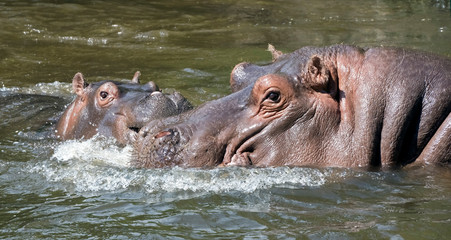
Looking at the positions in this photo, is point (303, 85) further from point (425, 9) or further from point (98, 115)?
point (425, 9)

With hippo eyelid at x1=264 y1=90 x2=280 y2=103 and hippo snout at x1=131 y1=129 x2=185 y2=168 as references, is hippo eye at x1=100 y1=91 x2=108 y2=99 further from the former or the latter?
hippo eyelid at x1=264 y1=90 x2=280 y2=103

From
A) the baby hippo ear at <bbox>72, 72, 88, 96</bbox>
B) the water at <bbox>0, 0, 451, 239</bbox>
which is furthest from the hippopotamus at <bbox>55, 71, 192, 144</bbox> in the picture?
the water at <bbox>0, 0, 451, 239</bbox>

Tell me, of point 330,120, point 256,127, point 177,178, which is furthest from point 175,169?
point 330,120

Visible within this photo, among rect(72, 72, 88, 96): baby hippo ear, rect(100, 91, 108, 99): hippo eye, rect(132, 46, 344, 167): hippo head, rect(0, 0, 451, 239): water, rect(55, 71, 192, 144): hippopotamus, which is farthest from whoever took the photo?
rect(72, 72, 88, 96): baby hippo ear

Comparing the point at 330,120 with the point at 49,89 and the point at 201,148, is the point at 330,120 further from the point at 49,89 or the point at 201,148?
the point at 49,89

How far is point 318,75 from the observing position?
17.3 ft

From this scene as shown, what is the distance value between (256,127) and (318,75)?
22.6 inches

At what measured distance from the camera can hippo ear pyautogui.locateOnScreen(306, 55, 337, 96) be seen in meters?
5.22

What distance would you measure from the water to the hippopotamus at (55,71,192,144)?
0.72ft

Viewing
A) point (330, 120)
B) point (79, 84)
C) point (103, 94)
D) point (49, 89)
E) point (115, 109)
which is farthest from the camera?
point (49, 89)

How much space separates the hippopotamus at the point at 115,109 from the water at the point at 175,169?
220mm

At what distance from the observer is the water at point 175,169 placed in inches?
184

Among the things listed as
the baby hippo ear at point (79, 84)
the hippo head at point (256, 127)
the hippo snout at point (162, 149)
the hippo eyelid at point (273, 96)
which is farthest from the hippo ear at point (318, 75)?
the baby hippo ear at point (79, 84)

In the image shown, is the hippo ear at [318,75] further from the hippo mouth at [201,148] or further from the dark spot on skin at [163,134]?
the dark spot on skin at [163,134]
